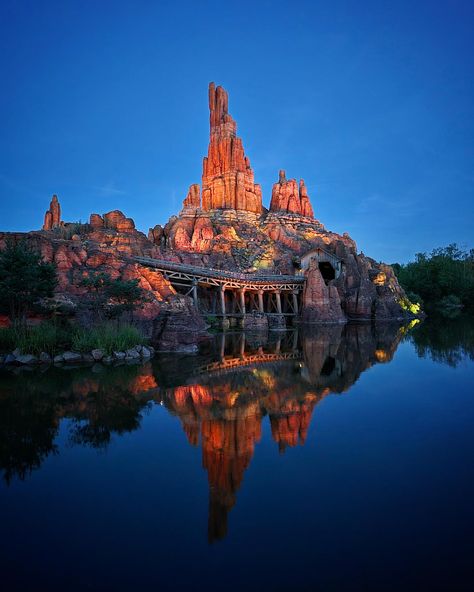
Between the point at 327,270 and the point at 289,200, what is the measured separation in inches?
980

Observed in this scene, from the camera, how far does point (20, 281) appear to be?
760 inches

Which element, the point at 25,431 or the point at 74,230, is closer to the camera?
the point at 25,431

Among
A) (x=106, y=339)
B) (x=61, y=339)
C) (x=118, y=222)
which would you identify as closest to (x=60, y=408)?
(x=106, y=339)

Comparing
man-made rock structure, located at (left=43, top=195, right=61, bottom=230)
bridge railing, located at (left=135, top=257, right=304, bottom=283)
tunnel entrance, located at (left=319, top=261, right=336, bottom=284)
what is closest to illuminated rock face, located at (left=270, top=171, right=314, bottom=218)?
tunnel entrance, located at (left=319, top=261, right=336, bottom=284)

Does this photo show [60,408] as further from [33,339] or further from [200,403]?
[33,339]

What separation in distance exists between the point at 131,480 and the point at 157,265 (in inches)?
1203

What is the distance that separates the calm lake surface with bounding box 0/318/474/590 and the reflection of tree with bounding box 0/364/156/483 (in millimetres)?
55

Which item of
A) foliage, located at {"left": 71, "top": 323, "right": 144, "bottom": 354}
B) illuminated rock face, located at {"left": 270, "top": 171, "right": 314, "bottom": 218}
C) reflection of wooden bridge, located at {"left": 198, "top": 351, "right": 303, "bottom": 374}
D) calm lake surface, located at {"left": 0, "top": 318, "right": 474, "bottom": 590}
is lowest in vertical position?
calm lake surface, located at {"left": 0, "top": 318, "right": 474, "bottom": 590}

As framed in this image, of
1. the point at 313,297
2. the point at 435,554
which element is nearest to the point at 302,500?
the point at 435,554

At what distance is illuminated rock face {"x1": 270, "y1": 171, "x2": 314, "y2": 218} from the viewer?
244ft

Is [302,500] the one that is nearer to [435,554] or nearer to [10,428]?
[435,554]

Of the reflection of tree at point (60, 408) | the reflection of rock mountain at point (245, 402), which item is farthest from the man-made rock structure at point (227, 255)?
the reflection of tree at point (60, 408)

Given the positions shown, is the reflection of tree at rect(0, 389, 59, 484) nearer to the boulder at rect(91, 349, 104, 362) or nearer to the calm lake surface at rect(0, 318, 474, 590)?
the calm lake surface at rect(0, 318, 474, 590)

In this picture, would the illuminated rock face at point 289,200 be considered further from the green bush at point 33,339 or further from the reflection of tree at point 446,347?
the green bush at point 33,339
